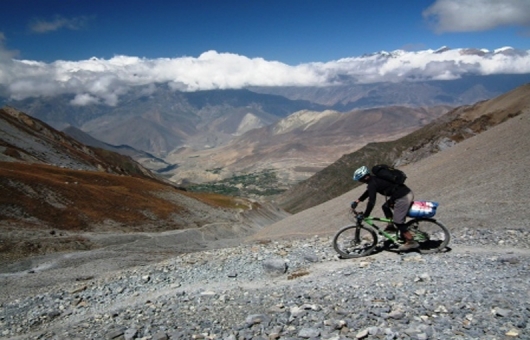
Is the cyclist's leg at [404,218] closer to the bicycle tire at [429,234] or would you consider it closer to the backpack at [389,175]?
the bicycle tire at [429,234]

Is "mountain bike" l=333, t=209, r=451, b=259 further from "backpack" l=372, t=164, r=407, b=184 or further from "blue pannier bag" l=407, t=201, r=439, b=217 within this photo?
"backpack" l=372, t=164, r=407, b=184

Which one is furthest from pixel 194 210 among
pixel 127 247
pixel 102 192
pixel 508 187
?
pixel 508 187

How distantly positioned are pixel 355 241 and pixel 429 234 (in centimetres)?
281

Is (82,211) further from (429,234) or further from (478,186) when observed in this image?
(429,234)

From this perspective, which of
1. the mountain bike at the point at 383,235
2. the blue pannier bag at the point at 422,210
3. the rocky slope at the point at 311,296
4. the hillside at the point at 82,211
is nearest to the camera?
the rocky slope at the point at 311,296

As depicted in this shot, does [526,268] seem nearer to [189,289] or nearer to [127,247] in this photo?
[189,289]

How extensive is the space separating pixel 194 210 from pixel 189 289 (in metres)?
66.0

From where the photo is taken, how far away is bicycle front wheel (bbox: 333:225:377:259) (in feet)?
52.1

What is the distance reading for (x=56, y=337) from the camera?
11.9 metres

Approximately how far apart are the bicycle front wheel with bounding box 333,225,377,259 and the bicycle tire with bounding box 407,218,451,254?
5.12 ft

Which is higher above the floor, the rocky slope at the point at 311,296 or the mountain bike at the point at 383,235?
the mountain bike at the point at 383,235

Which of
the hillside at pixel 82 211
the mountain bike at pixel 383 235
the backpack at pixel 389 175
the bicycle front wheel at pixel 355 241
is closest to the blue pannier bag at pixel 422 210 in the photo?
the mountain bike at pixel 383 235

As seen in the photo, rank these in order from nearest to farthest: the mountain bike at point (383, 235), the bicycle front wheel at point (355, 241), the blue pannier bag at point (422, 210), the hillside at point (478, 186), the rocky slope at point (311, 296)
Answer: the rocky slope at point (311, 296) < the blue pannier bag at point (422, 210) < the mountain bike at point (383, 235) < the bicycle front wheel at point (355, 241) < the hillside at point (478, 186)

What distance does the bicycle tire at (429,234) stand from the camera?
15.3 metres
